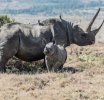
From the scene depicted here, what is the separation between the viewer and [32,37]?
35.1 feet

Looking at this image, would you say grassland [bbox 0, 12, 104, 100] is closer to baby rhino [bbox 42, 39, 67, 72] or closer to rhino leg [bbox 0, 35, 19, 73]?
baby rhino [bbox 42, 39, 67, 72]

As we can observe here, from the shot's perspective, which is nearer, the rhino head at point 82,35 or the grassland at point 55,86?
the grassland at point 55,86

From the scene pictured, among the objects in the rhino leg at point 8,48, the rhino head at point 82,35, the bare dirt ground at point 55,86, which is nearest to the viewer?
the bare dirt ground at point 55,86

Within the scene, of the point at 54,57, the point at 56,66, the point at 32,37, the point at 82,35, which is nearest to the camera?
the point at 54,57

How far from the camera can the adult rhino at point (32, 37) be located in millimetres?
10336

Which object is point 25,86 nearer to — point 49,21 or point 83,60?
point 49,21

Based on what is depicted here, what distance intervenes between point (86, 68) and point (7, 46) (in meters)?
3.73

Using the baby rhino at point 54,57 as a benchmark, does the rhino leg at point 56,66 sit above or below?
below

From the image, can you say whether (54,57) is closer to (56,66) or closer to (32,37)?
(56,66)

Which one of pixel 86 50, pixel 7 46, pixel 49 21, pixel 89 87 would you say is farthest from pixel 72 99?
pixel 86 50

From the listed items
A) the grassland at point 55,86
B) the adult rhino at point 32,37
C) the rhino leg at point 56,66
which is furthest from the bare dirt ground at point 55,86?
the adult rhino at point 32,37

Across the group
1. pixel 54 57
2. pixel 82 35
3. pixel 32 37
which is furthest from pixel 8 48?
pixel 82 35

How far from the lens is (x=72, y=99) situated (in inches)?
284

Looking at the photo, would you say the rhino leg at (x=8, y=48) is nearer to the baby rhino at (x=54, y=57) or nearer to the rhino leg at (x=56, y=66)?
the baby rhino at (x=54, y=57)
